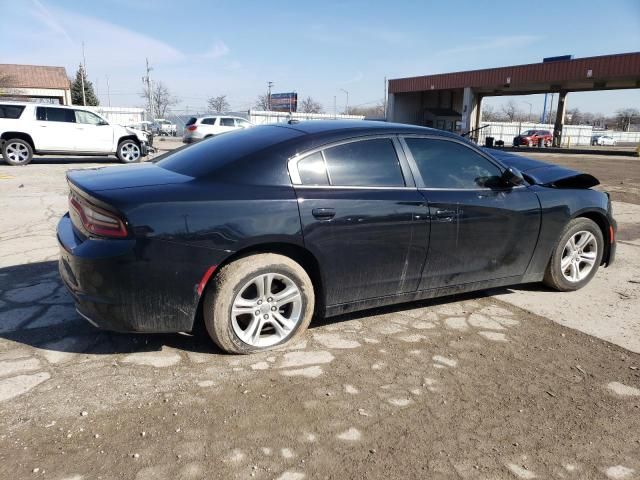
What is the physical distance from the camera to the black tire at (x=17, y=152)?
46.0 ft

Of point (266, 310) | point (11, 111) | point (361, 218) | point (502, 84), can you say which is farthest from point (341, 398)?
point (502, 84)

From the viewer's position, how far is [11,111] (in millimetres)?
13961

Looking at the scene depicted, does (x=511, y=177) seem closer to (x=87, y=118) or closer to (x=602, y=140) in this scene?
(x=87, y=118)

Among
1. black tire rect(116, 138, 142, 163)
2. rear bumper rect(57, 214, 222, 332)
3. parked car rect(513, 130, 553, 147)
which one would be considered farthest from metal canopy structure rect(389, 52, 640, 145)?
rear bumper rect(57, 214, 222, 332)

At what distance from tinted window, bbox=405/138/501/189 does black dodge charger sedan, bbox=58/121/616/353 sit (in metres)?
0.01

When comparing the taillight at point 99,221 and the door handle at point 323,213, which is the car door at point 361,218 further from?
the taillight at point 99,221

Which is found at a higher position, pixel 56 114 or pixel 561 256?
pixel 56 114

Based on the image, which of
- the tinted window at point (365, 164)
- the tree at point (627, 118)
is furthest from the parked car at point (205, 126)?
the tree at point (627, 118)

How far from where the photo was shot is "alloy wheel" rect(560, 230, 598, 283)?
4.52 metres

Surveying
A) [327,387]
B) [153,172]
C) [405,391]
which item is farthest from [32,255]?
[405,391]

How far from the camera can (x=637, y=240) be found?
6758 mm

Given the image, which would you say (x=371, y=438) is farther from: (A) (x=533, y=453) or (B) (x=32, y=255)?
(B) (x=32, y=255)

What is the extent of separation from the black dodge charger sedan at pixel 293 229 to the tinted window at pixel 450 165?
0.04ft

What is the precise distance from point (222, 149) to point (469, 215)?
6.37ft
